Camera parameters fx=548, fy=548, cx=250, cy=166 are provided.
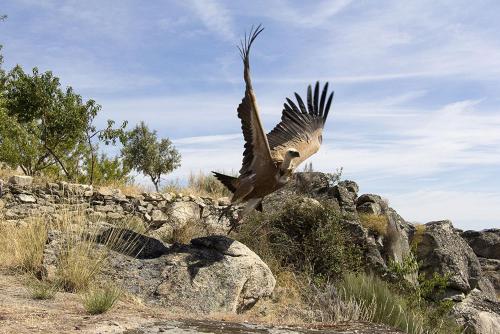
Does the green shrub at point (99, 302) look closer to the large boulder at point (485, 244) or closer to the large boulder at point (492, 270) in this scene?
the large boulder at point (492, 270)

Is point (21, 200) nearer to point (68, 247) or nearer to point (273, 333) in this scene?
point (68, 247)

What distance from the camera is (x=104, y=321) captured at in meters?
5.17

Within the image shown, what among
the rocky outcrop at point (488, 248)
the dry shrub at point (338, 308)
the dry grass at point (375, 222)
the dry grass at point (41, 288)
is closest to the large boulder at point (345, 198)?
the dry grass at point (375, 222)

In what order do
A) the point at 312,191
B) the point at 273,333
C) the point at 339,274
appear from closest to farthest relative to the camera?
the point at 273,333 < the point at 339,274 < the point at 312,191

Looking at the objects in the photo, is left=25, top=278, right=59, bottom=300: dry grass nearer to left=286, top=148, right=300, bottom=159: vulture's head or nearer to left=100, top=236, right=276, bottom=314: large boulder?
left=100, top=236, right=276, bottom=314: large boulder

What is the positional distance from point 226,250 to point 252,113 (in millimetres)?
2061

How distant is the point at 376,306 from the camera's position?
853 cm

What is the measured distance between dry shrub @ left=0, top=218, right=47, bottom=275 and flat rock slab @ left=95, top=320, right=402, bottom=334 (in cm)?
312

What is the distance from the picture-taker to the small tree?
28.0m

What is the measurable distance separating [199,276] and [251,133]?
81.1 inches

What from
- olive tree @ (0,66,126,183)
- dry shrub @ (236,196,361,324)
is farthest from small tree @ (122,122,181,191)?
dry shrub @ (236,196,361,324)

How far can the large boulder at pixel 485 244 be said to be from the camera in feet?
71.7

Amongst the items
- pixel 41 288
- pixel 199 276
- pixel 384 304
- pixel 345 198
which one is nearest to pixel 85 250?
pixel 41 288

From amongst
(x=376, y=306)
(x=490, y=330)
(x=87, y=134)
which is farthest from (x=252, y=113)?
(x=87, y=134)
